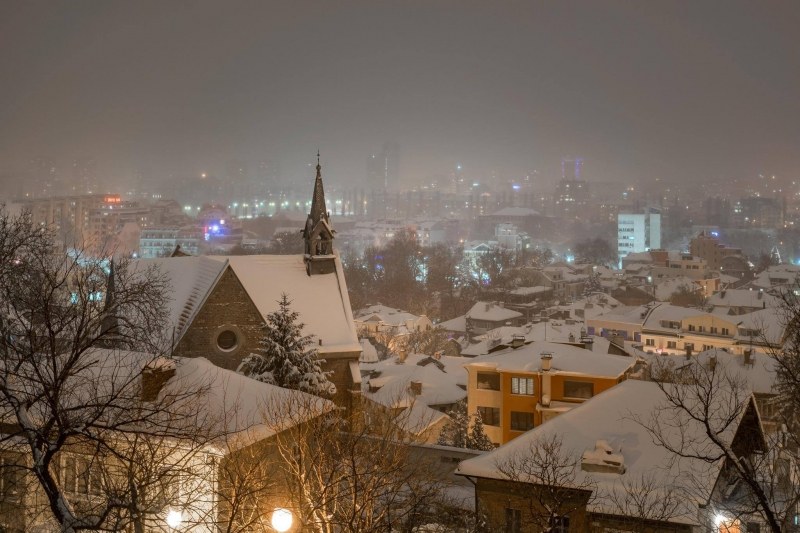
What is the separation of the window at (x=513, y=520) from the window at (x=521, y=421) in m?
15.3

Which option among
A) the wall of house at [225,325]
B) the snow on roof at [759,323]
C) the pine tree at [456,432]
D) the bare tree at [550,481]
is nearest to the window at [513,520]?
the bare tree at [550,481]

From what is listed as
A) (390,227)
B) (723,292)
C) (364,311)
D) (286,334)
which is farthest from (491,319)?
(390,227)

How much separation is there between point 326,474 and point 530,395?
18.5 metres

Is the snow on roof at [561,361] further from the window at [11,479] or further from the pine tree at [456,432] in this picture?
the window at [11,479]

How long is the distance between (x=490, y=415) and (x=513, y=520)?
1615 cm

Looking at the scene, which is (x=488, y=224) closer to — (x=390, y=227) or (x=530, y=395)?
(x=390, y=227)

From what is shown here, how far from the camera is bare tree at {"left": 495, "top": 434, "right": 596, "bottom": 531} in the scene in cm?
1188

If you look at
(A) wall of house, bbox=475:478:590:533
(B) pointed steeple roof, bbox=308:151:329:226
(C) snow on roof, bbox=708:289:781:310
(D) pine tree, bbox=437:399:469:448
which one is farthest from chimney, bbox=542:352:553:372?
(C) snow on roof, bbox=708:289:781:310

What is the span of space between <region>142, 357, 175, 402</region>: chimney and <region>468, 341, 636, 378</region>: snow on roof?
16498 mm

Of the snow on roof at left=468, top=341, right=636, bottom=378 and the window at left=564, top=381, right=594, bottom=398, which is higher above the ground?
the snow on roof at left=468, top=341, right=636, bottom=378

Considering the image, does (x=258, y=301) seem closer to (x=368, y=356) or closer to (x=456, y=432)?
(x=456, y=432)

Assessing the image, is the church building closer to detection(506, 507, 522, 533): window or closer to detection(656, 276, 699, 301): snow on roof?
detection(506, 507, 522, 533): window

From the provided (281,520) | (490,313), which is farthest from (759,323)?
(281,520)

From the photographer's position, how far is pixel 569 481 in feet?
41.4
